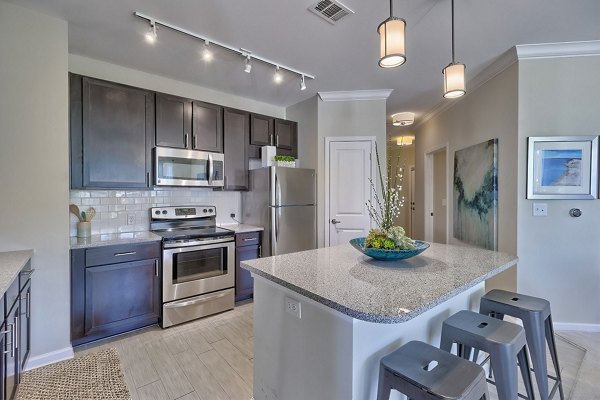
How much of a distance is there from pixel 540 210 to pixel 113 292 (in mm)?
3976

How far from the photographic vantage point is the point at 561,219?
8.60 ft

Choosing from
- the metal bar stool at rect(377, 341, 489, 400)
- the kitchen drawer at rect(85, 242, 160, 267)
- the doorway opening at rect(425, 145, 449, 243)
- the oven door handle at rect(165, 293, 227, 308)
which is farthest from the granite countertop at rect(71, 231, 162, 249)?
the doorway opening at rect(425, 145, 449, 243)

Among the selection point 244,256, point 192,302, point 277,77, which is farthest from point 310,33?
point 192,302

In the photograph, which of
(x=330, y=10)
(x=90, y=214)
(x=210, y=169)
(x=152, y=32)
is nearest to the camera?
(x=330, y=10)

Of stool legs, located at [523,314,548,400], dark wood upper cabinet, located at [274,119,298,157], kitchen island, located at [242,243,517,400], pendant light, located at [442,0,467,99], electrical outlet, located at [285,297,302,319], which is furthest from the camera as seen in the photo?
dark wood upper cabinet, located at [274,119,298,157]

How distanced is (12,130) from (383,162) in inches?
144

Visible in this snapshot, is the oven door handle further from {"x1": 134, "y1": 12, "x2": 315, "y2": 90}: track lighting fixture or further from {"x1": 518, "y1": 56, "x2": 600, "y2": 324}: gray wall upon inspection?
{"x1": 518, "y1": 56, "x2": 600, "y2": 324}: gray wall

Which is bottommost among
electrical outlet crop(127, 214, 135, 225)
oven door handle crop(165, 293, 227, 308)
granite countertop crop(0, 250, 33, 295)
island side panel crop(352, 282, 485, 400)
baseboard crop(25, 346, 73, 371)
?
baseboard crop(25, 346, 73, 371)

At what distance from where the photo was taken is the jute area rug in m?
1.83

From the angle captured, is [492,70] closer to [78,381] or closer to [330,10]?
[330,10]

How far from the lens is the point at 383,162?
12.5 feet

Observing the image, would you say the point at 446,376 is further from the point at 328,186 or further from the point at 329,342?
the point at 328,186

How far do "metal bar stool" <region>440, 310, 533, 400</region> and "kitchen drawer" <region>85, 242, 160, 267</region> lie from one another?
2.49 meters

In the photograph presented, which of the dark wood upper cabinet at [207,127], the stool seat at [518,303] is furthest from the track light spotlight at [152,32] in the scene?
the stool seat at [518,303]
